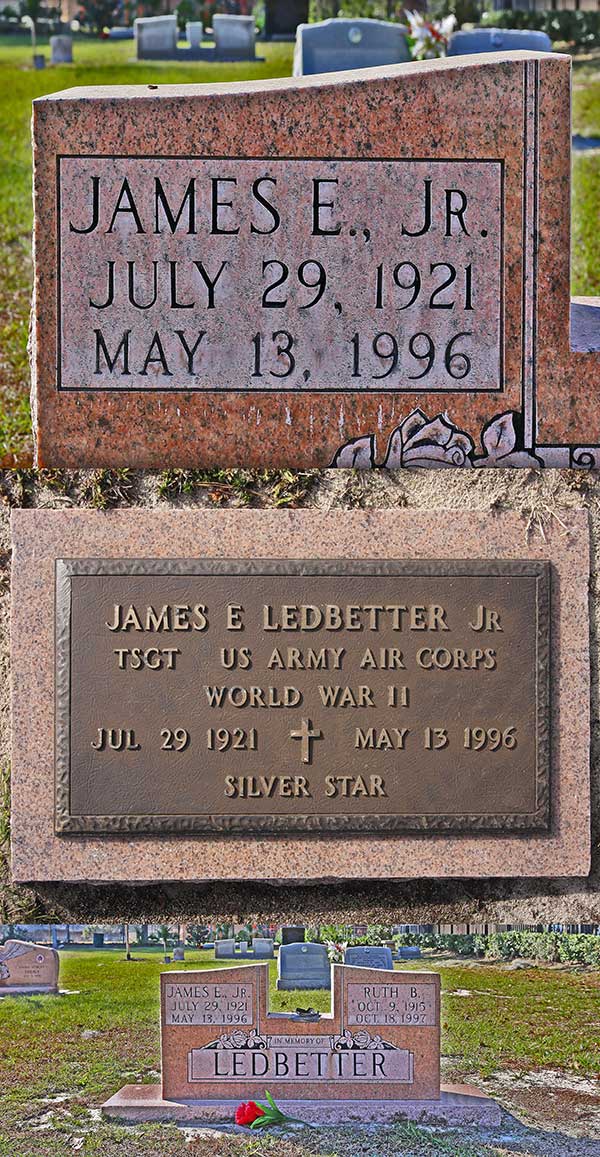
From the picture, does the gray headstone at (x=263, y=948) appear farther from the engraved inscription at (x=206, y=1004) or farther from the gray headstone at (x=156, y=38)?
the gray headstone at (x=156, y=38)

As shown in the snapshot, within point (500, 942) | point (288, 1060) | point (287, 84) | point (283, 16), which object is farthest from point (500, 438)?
point (283, 16)

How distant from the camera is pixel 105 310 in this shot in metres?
4.38

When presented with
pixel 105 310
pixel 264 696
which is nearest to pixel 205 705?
pixel 264 696

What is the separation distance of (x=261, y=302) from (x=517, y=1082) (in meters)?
3.15

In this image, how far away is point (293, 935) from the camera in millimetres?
4617

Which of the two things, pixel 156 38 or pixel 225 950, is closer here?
pixel 225 950

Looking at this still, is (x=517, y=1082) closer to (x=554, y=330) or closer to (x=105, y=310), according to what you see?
(x=554, y=330)

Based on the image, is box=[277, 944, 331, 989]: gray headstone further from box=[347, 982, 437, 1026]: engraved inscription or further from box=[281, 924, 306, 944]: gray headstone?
box=[347, 982, 437, 1026]: engraved inscription

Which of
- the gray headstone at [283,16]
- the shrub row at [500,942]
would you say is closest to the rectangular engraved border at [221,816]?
the shrub row at [500,942]

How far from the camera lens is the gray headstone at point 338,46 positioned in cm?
929

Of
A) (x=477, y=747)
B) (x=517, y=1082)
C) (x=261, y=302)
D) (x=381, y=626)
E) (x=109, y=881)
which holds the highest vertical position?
(x=261, y=302)

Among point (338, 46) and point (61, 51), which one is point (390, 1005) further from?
point (61, 51)

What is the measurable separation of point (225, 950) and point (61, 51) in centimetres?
1585

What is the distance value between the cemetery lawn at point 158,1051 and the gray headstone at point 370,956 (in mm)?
148
